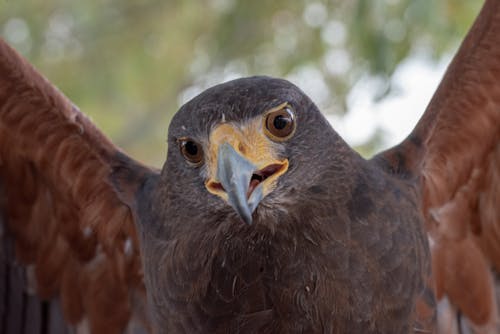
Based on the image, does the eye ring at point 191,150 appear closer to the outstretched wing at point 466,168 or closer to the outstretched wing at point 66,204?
the outstretched wing at point 66,204

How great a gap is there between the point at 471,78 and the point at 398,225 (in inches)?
41.8

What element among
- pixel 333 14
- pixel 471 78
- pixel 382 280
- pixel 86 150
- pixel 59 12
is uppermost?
pixel 59 12

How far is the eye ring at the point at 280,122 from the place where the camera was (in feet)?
10.7

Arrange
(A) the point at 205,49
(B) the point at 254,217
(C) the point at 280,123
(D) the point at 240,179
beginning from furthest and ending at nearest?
(A) the point at 205,49 < (B) the point at 254,217 < (C) the point at 280,123 < (D) the point at 240,179

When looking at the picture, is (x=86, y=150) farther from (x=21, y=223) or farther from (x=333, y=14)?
(x=333, y=14)

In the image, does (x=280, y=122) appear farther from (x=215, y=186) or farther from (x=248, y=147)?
(x=215, y=186)

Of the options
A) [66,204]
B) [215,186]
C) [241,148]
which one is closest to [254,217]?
[215,186]

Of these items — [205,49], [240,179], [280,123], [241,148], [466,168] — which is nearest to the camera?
[240,179]

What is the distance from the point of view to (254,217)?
347 centimetres

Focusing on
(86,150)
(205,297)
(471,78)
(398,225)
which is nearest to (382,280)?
(398,225)

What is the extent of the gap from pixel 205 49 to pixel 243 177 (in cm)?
549

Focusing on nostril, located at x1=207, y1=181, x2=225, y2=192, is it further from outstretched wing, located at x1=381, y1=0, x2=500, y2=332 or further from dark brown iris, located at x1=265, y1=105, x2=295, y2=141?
outstretched wing, located at x1=381, y1=0, x2=500, y2=332

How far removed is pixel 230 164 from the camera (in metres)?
3.06

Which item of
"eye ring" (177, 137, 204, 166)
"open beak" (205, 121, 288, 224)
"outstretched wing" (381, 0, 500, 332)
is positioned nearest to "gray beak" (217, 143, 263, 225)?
"open beak" (205, 121, 288, 224)
